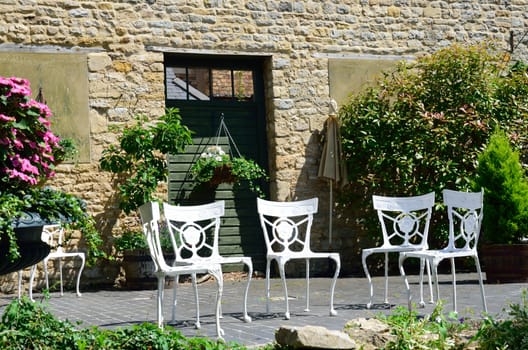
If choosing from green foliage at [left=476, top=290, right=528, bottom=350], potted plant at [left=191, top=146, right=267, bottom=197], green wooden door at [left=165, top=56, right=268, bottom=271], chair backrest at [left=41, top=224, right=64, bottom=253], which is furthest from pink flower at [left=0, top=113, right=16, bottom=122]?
green wooden door at [left=165, top=56, right=268, bottom=271]

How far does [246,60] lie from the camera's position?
1055cm

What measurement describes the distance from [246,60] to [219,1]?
811mm

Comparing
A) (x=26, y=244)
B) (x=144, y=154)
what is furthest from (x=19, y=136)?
(x=144, y=154)

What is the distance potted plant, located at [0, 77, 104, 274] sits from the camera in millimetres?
3717

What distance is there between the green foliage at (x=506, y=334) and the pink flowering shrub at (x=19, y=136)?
2394mm

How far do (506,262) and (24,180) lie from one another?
5.81 m

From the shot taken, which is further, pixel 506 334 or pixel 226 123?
pixel 226 123

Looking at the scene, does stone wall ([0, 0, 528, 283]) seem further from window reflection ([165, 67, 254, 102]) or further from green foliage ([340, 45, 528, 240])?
green foliage ([340, 45, 528, 240])

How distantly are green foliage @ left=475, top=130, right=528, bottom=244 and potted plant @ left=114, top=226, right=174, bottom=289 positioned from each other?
131 inches

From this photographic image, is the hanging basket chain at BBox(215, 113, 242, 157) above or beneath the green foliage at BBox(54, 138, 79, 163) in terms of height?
above

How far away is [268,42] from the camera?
10.4 m

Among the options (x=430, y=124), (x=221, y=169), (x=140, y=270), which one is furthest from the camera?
(x=430, y=124)

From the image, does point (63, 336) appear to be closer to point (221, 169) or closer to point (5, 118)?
point (5, 118)

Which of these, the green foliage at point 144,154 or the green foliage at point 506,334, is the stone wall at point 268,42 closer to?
the green foliage at point 144,154
